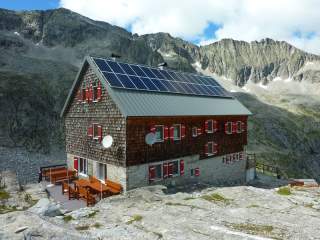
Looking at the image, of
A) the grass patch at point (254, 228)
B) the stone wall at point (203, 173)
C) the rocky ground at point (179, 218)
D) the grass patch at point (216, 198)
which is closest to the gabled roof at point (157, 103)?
the stone wall at point (203, 173)

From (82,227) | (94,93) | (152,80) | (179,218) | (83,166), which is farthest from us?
(152,80)

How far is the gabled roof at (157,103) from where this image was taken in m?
23.3

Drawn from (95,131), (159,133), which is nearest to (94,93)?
(95,131)

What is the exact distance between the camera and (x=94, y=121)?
26.3 metres

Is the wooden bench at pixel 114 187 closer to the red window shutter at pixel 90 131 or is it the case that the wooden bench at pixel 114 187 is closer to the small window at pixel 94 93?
the red window shutter at pixel 90 131

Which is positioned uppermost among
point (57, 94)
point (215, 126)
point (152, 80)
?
point (57, 94)

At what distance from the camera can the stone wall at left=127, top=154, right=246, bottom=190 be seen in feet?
76.6

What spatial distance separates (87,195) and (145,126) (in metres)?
6.76

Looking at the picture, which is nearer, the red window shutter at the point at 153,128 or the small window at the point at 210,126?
the red window shutter at the point at 153,128

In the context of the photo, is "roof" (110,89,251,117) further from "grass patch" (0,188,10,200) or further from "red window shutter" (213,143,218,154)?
"grass patch" (0,188,10,200)

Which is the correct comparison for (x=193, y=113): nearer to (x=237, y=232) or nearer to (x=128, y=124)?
(x=128, y=124)

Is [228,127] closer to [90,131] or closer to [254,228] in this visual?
[90,131]

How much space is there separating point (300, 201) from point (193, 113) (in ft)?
38.7

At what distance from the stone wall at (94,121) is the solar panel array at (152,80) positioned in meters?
1.28
